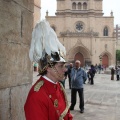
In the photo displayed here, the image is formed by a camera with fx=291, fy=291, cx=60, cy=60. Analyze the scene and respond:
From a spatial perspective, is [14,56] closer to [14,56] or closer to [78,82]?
[14,56]

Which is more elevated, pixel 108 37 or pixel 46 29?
pixel 108 37

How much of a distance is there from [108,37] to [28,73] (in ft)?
187

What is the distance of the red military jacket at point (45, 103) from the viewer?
7.69 ft

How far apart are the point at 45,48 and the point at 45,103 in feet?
1.66

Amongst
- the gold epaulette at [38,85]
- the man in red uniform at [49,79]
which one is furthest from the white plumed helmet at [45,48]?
the gold epaulette at [38,85]

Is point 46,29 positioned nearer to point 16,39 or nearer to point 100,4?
point 16,39

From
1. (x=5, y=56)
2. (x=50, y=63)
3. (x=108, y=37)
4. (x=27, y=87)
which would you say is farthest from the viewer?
(x=108, y=37)

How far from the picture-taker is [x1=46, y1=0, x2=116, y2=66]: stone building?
59375 millimetres

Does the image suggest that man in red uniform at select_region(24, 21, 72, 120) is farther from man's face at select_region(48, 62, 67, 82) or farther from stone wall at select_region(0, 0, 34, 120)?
stone wall at select_region(0, 0, 34, 120)

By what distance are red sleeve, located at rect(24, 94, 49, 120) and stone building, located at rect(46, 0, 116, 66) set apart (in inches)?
2214

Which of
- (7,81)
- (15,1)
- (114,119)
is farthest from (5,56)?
(114,119)

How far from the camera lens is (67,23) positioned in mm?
60406

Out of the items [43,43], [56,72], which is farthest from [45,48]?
[56,72]

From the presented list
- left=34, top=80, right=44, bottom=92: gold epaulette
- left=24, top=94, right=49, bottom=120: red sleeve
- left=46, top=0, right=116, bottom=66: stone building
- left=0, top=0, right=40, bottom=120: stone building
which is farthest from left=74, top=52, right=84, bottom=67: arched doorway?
left=24, top=94, right=49, bottom=120: red sleeve
